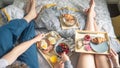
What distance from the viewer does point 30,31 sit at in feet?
5.31

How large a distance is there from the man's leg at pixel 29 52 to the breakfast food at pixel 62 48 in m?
0.15

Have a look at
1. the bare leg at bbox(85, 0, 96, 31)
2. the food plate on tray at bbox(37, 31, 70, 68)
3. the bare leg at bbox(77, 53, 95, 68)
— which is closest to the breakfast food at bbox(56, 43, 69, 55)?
the food plate on tray at bbox(37, 31, 70, 68)

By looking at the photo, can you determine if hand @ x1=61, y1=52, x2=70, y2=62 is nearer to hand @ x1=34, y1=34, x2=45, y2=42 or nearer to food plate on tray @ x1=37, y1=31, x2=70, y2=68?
food plate on tray @ x1=37, y1=31, x2=70, y2=68

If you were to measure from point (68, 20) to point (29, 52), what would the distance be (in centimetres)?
39

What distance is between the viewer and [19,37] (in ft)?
5.24

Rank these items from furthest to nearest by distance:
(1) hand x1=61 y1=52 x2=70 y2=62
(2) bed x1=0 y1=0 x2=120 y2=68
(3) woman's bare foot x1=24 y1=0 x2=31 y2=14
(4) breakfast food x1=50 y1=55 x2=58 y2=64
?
(3) woman's bare foot x1=24 y1=0 x2=31 y2=14
(2) bed x1=0 y1=0 x2=120 y2=68
(4) breakfast food x1=50 y1=55 x2=58 y2=64
(1) hand x1=61 y1=52 x2=70 y2=62

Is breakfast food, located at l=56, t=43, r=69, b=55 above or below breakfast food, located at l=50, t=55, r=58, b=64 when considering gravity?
above

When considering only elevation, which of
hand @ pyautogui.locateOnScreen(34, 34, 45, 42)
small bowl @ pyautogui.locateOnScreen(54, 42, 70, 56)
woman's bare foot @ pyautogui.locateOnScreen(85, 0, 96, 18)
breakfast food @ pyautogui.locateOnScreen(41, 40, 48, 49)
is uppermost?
woman's bare foot @ pyautogui.locateOnScreen(85, 0, 96, 18)

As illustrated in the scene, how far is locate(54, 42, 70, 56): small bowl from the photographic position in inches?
62.9

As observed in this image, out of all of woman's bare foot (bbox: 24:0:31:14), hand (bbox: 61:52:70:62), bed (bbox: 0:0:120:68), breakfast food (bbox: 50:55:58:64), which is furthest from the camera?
woman's bare foot (bbox: 24:0:31:14)

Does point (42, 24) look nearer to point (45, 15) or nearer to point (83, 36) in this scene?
point (45, 15)

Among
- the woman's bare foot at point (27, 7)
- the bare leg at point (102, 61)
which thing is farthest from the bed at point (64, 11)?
the bare leg at point (102, 61)

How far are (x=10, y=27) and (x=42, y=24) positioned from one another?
26cm

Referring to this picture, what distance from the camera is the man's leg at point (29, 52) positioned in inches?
57.8
